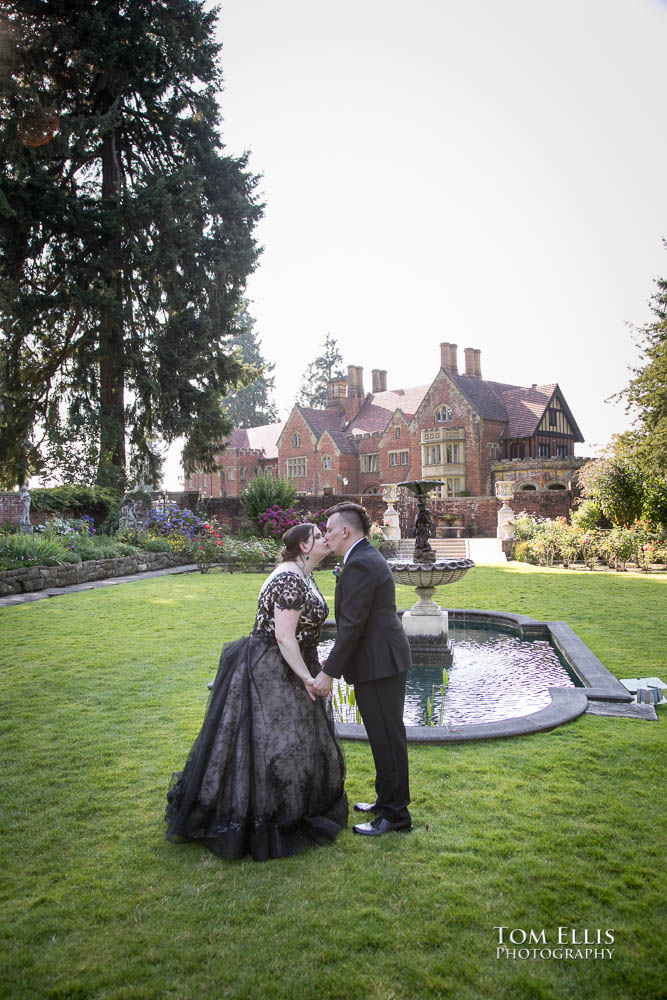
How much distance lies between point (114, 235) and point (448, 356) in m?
29.9

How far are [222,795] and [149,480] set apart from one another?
2064cm

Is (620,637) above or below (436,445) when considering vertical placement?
below

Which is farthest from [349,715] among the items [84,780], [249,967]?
[249,967]

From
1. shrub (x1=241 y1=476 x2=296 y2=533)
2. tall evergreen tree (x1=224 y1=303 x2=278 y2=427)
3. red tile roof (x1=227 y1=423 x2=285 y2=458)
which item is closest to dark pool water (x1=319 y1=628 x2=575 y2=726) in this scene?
shrub (x1=241 y1=476 x2=296 y2=533)

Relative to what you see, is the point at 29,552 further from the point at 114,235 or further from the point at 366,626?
the point at 366,626

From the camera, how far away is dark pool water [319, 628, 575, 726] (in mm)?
6270

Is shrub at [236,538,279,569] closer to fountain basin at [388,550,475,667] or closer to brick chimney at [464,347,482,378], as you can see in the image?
fountain basin at [388,550,475,667]

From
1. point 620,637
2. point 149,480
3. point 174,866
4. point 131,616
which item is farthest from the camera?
point 149,480

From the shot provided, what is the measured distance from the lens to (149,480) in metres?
23.1

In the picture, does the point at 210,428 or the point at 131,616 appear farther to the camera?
the point at 210,428

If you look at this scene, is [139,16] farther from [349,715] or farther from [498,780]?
[498,780]

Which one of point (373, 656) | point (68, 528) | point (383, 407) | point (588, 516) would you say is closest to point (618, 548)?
point (588, 516)

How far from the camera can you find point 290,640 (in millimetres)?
3496

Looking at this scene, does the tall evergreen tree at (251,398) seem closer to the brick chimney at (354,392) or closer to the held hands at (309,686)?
the brick chimney at (354,392)
